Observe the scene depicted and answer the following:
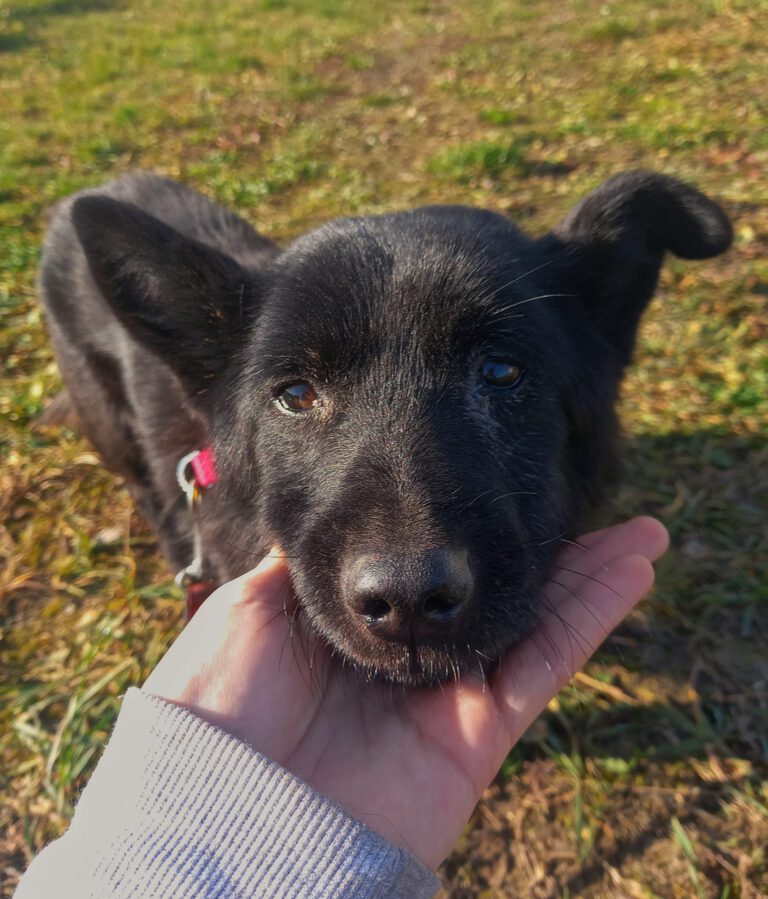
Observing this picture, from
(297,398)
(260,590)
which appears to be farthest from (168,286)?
(260,590)

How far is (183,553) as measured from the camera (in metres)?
2.97

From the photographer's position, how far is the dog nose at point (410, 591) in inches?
54.2

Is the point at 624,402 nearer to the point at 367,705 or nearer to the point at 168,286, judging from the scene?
the point at 367,705

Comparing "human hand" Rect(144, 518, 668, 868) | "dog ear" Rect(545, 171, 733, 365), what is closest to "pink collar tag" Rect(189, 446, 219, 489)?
"human hand" Rect(144, 518, 668, 868)

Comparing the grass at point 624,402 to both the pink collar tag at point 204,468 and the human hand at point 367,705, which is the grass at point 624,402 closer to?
the human hand at point 367,705

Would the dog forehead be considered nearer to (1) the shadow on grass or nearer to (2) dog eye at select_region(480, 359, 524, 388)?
(2) dog eye at select_region(480, 359, 524, 388)

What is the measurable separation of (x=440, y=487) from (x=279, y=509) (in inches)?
23.3

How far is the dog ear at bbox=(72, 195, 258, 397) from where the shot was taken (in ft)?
6.58

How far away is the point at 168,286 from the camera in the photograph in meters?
2.10

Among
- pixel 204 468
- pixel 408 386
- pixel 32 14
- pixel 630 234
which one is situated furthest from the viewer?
pixel 32 14

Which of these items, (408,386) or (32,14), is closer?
(408,386)

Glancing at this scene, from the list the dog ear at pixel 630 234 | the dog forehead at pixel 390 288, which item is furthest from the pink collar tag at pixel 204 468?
the dog ear at pixel 630 234

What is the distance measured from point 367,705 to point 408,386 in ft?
3.14

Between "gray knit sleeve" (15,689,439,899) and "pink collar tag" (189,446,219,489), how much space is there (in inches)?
38.5
